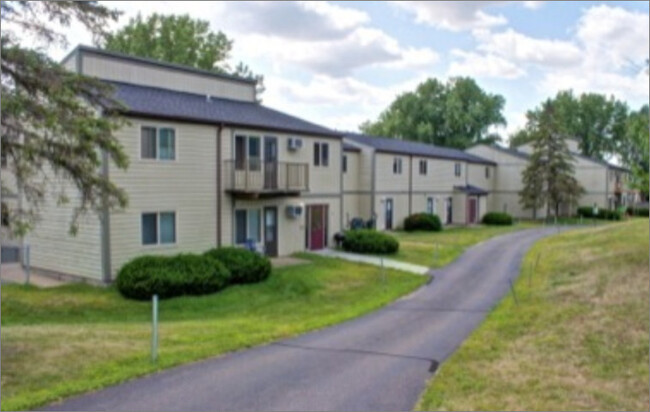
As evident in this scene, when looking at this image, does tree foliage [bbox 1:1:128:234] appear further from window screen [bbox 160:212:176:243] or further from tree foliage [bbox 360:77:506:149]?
tree foliage [bbox 360:77:506:149]

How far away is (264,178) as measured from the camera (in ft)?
72.3

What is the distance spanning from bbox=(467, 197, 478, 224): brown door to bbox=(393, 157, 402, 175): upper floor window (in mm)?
9881

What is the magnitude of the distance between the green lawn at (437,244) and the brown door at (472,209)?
4757 mm

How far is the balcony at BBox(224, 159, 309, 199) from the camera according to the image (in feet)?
69.3

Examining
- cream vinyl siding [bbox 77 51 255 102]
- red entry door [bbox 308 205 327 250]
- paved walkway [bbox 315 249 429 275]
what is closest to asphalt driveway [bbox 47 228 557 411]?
paved walkway [bbox 315 249 429 275]

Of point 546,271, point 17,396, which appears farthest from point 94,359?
point 546,271

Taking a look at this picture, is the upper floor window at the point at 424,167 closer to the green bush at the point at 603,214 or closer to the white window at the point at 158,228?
the green bush at the point at 603,214

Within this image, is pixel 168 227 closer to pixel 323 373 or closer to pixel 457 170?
pixel 323 373

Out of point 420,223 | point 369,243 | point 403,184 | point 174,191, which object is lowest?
point 369,243

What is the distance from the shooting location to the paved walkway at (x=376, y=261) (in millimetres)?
21922

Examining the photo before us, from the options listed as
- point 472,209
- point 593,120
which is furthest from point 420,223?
point 593,120

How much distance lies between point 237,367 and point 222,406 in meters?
1.78

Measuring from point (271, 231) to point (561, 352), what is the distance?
15594 millimetres

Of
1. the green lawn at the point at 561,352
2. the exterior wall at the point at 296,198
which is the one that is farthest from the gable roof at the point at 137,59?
the green lawn at the point at 561,352
